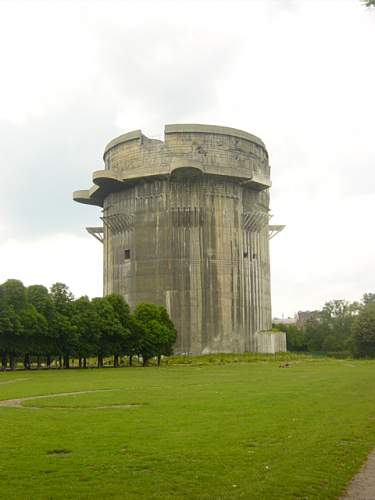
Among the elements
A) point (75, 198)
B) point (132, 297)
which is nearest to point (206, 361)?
point (132, 297)

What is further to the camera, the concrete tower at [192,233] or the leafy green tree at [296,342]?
the leafy green tree at [296,342]

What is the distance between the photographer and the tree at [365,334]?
78.9 m

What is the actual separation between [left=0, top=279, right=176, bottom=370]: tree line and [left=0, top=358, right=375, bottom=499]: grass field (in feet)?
93.6

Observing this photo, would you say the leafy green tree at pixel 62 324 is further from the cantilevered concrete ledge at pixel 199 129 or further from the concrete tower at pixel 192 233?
the cantilevered concrete ledge at pixel 199 129

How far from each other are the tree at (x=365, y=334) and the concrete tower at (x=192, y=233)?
945cm

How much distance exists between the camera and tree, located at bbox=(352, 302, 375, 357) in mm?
78938

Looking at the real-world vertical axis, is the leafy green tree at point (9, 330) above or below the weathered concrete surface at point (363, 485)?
above

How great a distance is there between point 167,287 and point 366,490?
6530 cm

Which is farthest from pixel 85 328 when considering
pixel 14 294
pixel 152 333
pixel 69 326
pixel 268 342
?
pixel 268 342

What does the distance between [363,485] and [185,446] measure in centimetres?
424

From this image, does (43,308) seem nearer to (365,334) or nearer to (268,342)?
(268,342)

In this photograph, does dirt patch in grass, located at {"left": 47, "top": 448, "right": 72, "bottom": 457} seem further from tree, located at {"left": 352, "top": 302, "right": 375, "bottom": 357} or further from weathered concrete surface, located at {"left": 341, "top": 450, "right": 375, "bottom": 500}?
tree, located at {"left": 352, "top": 302, "right": 375, "bottom": 357}

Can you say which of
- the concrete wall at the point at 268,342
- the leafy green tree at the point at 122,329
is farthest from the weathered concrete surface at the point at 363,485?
the concrete wall at the point at 268,342

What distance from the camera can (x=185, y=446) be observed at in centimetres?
1374
